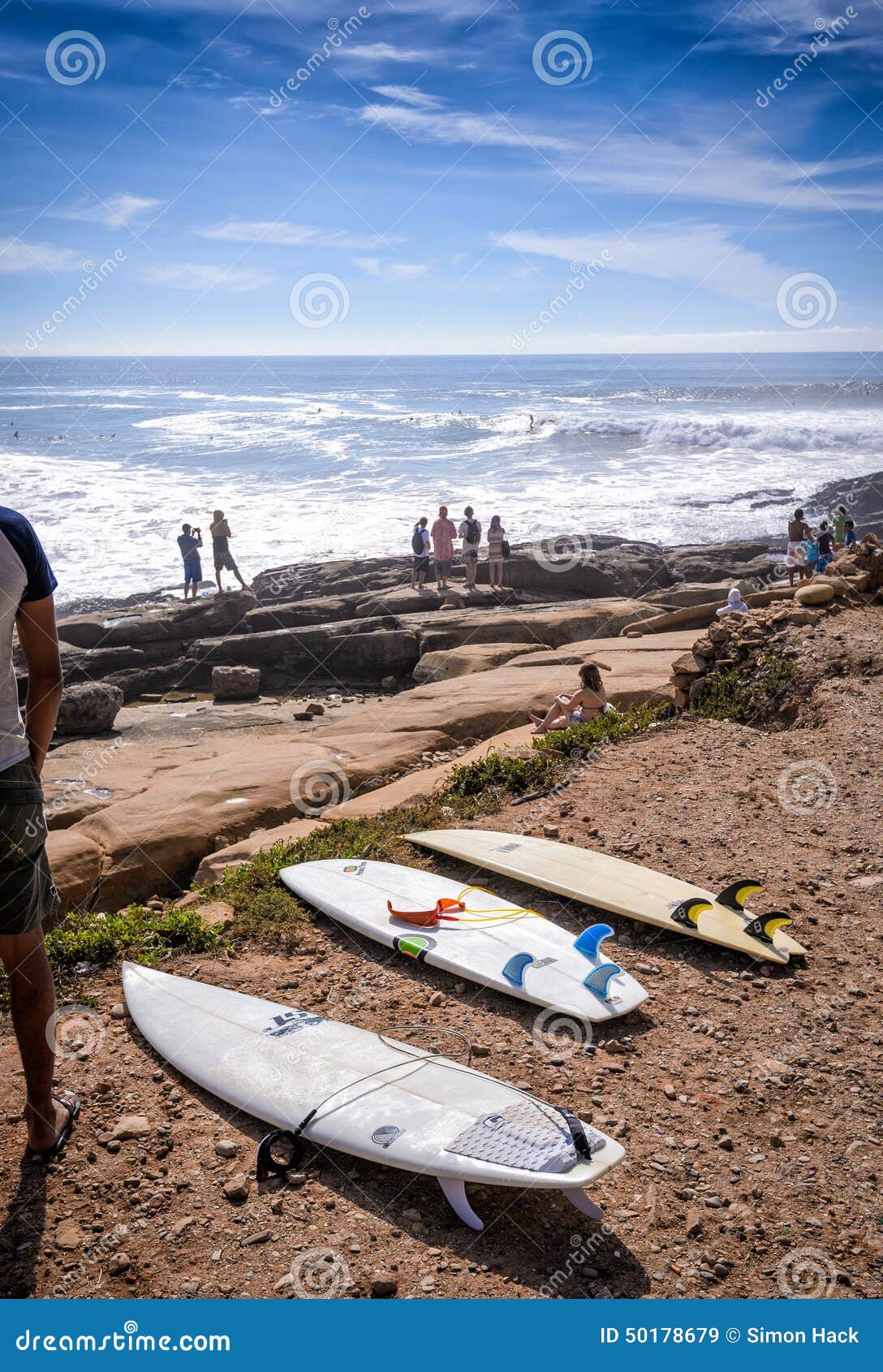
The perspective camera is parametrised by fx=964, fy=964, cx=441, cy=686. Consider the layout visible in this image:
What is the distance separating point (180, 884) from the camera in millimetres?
7789

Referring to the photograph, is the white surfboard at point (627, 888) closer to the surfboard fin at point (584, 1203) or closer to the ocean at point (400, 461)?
the surfboard fin at point (584, 1203)

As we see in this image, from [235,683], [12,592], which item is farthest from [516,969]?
[235,683]

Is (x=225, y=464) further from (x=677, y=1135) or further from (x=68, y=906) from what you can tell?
(x=677, y=1135)

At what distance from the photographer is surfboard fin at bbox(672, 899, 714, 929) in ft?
17.9

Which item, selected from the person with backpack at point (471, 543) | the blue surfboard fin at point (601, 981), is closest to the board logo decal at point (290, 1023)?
the blue surfboard fin at point (601, 981)

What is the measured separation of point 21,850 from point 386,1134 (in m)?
1.81

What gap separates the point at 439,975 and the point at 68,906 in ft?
10.8

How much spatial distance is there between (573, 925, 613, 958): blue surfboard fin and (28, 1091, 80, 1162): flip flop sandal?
8.46 feet

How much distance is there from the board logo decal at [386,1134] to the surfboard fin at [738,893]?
2.61 m

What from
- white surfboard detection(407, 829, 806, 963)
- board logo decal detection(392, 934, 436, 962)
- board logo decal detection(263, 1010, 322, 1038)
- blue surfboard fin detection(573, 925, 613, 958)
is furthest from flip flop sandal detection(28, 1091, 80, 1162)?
white surfboard detection(407, 829, 806, 963)

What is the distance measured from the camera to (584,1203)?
3506 mm

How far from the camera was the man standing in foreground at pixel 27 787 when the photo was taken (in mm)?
3330

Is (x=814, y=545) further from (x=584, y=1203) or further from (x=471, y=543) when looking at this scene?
(x=584, y=1203)

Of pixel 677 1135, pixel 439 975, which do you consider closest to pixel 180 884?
pixel 439 975
